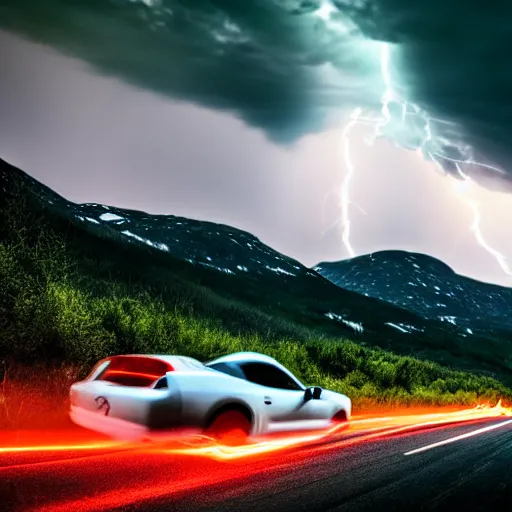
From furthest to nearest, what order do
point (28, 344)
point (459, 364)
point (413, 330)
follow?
1. point (413, 330)
2. point (459, 364)
3. point (28, 344)

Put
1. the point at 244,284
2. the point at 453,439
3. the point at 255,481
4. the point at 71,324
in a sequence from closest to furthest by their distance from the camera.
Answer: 1. the point at 255,481
2. the point at 71,324
3. the point at 453,439
4. the point at 244,284

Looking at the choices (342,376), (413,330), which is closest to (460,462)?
(342,376)

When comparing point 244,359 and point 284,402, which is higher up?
point 244,359

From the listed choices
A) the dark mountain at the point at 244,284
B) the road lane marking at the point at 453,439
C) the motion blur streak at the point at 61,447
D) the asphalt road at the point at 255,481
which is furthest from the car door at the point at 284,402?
the dark mountain at the point at 244,284

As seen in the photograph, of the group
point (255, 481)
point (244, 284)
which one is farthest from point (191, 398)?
point (244, 284)

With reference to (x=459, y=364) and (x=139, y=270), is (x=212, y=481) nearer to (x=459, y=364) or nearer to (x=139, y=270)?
(x=139, y=270)

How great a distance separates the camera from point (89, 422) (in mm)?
6504

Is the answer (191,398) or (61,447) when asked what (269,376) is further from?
(61,447)

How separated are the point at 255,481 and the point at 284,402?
1932mm

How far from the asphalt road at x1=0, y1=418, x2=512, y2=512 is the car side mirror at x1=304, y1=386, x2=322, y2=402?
0.66m

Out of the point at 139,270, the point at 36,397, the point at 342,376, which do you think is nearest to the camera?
the point at 36,397

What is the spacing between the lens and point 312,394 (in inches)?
308

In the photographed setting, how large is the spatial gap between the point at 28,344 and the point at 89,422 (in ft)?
9.69

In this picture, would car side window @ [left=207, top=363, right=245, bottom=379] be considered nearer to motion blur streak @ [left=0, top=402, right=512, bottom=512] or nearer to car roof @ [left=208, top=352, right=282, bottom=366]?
car roof @ [left=208, top=352, right=282, bottom=366]
